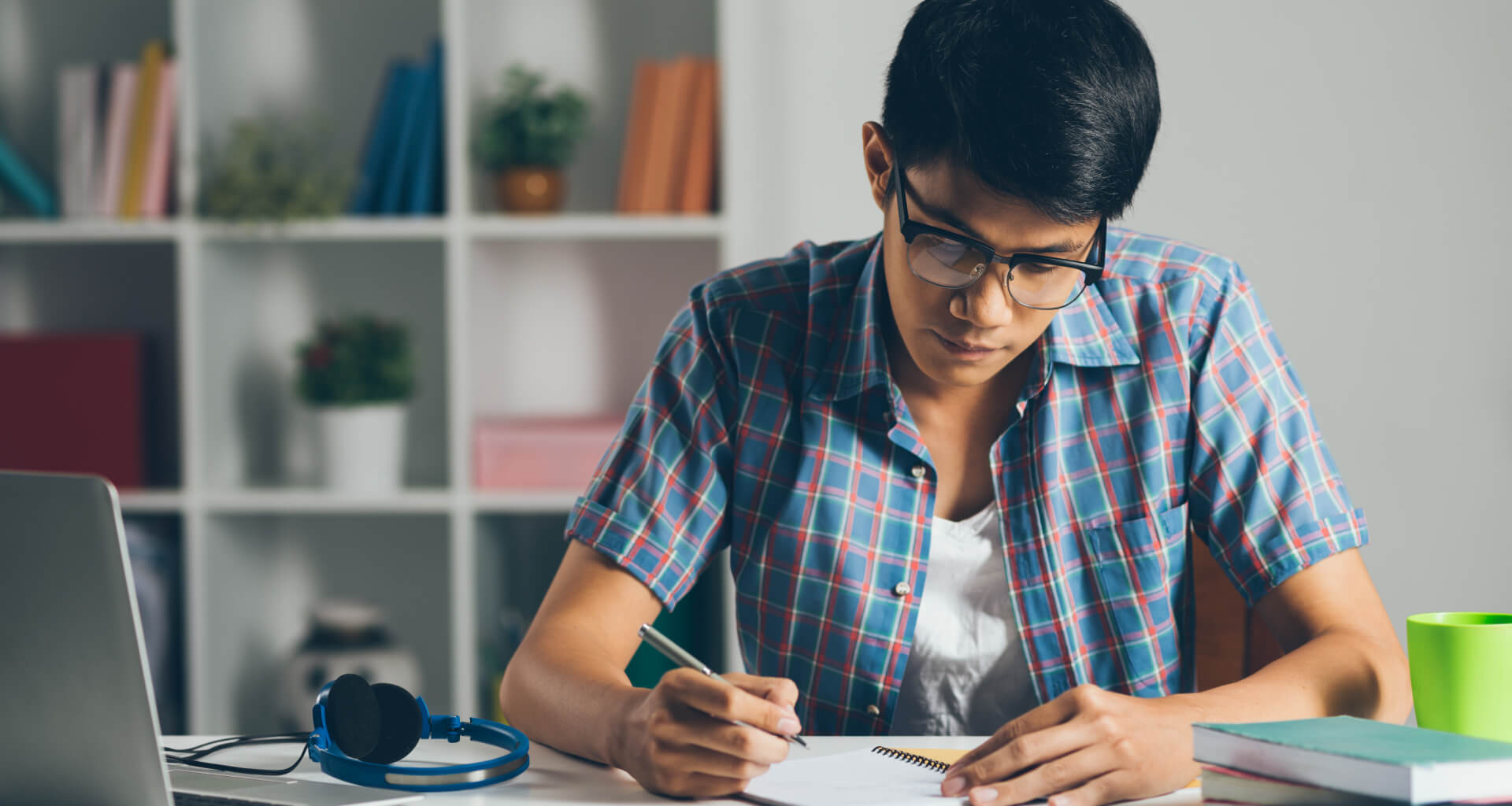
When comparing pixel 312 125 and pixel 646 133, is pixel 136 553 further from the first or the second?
pixel 646 133

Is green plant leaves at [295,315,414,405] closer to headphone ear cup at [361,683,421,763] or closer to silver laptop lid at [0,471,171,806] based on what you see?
headphone ear cup at [361,683,421,763]

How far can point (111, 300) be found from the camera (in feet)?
8.12

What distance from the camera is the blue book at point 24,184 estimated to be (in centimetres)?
231

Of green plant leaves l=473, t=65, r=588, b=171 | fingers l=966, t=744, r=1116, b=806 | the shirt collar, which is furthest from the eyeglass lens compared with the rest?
green plant leaves l=473, t=65, r=588, b=171

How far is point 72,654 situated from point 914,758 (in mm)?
575

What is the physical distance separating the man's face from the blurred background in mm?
1100

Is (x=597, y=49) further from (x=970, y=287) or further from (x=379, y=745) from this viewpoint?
(x=379, y=745)

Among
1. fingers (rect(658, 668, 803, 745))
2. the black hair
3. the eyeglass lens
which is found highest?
the black hair

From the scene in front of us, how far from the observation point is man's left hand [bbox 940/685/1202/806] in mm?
814

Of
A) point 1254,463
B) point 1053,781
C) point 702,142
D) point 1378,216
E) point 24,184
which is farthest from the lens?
point 24,184

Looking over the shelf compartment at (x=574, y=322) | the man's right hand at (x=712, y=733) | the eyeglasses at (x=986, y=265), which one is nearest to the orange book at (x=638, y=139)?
the shelf compartment at (x=574, y=322)

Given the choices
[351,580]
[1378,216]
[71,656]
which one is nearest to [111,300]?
[351,580]

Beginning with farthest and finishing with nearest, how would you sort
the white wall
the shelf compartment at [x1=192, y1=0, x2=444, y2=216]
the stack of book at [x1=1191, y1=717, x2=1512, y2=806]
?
the shelf compartment at [x1=192, y1=0, x2=444, y2=216], the white wall, the stack of book at [x1=1191, y1=717, x2=1512, y2=806]

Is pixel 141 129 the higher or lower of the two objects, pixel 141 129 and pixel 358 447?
the higher
